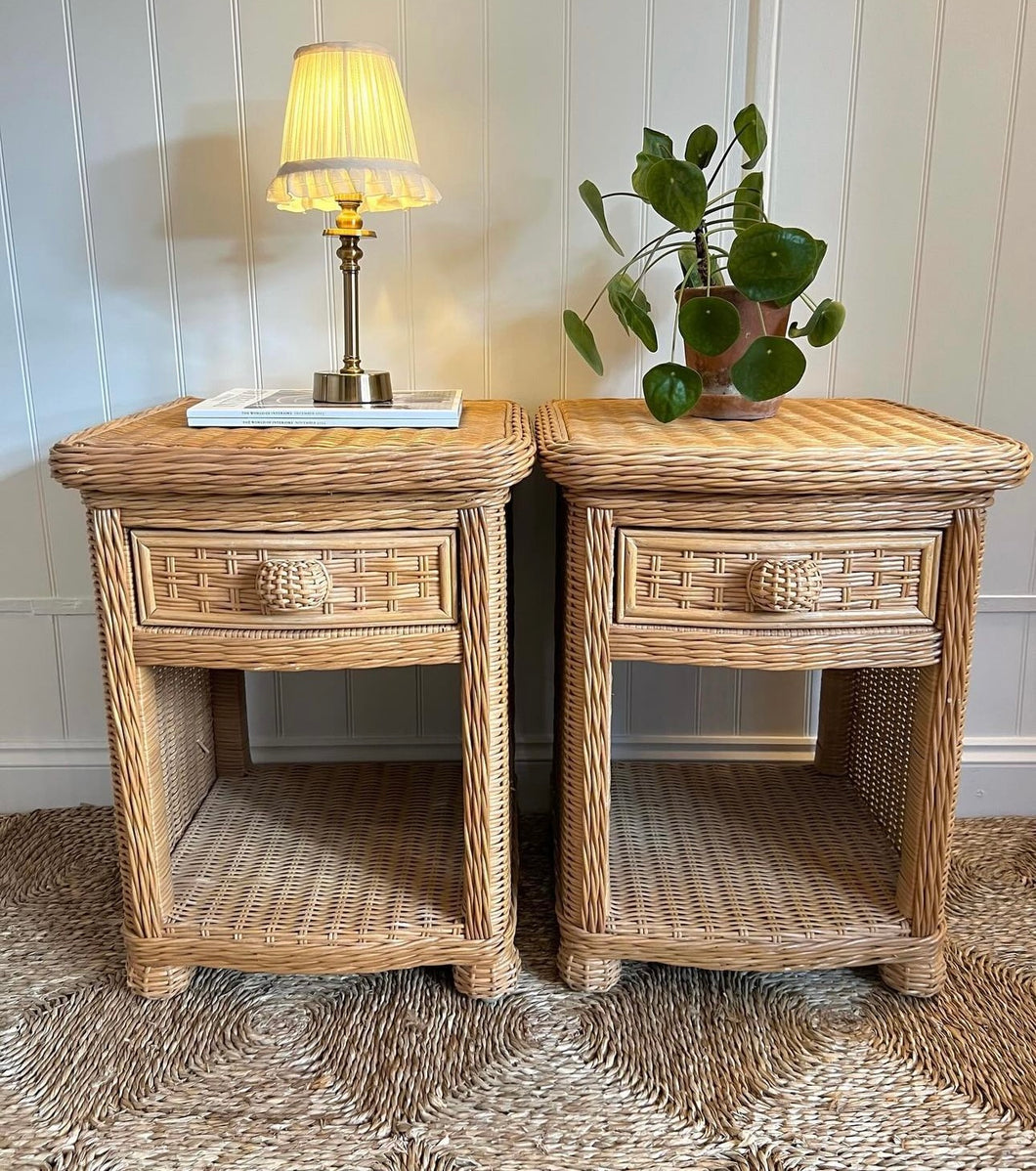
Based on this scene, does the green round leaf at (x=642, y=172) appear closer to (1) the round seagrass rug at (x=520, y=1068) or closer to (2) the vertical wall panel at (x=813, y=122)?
(2) the vertical wall panel at (x=813, y=122)

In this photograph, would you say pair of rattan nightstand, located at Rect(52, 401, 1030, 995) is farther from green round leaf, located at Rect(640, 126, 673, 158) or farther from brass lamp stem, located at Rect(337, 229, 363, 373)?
green round leaf, located at Rect(640, 126, 673, 158)

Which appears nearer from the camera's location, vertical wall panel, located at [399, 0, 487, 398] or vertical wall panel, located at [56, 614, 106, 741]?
vertical wall panel, located at [399, 0, 487, 398]

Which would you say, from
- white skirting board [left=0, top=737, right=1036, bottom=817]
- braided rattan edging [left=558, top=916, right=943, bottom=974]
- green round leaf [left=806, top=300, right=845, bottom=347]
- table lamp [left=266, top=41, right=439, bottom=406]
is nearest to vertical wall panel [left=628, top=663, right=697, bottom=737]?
white skirting board [left=0, top=737, right=1036, bottom=817]

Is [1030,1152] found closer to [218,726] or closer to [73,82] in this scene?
[218,726]

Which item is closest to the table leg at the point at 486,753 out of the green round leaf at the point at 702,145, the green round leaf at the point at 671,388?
the green round leaf at the point at 671,388

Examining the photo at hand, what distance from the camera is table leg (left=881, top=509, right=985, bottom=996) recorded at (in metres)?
1.02

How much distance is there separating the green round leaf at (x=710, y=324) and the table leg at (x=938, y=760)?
12.4 inches

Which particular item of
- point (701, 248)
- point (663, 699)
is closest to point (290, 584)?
point (701, 248)

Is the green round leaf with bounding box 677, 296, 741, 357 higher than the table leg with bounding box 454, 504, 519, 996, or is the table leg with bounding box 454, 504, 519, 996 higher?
the green round leaf with bounding box 677, 296, 741, 357

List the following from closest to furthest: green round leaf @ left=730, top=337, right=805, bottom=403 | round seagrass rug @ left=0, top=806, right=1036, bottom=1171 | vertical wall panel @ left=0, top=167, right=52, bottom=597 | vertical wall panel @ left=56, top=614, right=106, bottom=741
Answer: round seagrass rug @ left=0, top=806, right=1036, bottom=1171 → green round leaf @ left=730, top=337, right=805, bottom=403 → vertical wall panel @ left=0, top=167, right=52, bottom=597 → vertical wall panel @ left=56, top=614, right=106, bottom=741

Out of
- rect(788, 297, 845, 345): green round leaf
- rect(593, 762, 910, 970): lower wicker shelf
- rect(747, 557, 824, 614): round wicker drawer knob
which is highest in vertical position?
rect(788, 297, 845, 345): green round leaf

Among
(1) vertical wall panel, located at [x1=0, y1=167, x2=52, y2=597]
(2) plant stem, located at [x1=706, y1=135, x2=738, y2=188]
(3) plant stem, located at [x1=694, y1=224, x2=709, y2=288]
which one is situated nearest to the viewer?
(3) plant stem, located at [x1=694, y1=224, x2=709, y2=288]

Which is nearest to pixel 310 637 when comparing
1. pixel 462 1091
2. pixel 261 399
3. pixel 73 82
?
pixel 261 399

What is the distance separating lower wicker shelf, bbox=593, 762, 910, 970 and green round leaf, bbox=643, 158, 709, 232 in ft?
2.60
